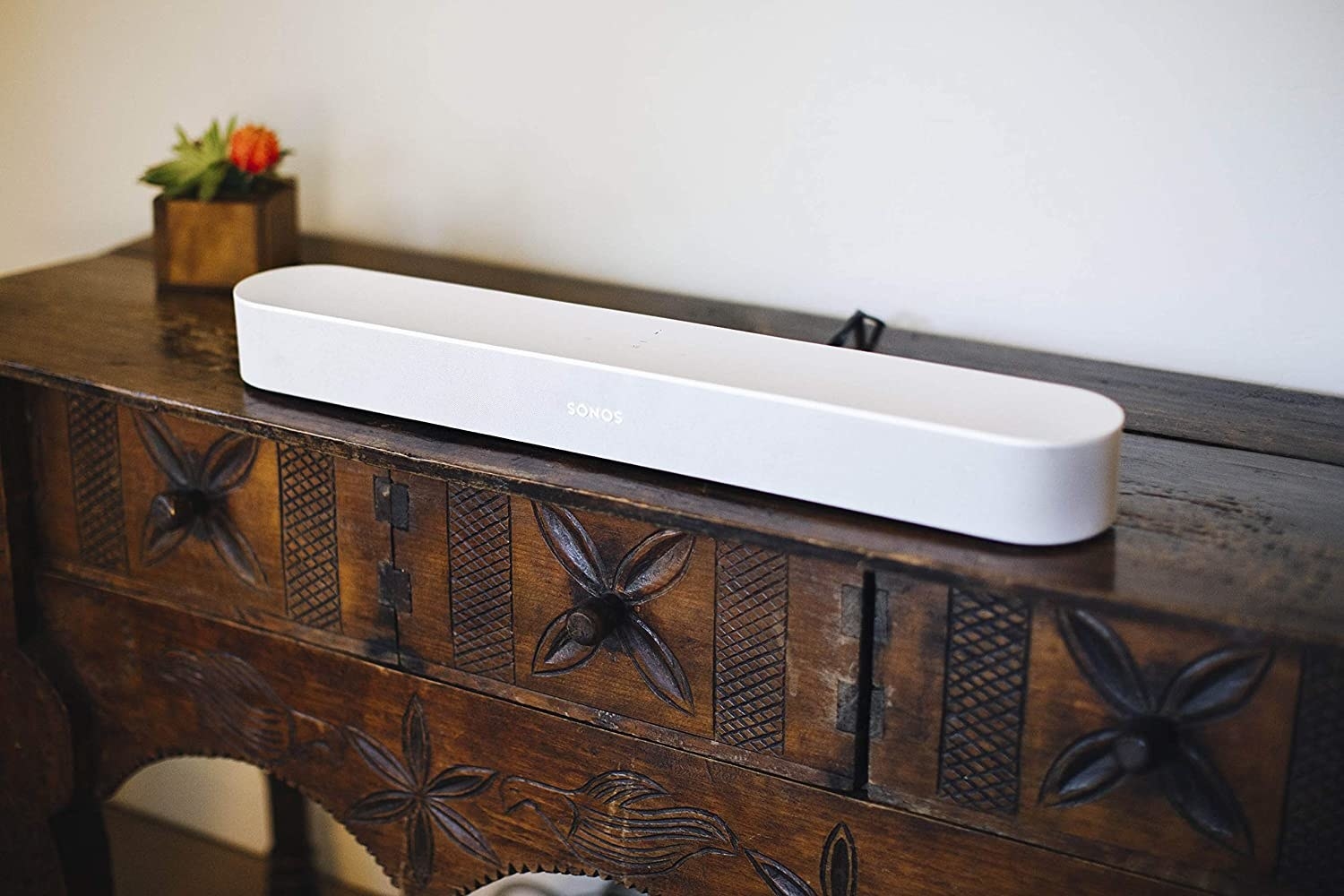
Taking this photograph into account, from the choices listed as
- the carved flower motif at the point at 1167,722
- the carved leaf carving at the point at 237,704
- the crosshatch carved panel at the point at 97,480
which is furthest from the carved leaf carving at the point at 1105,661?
the crosshatch carved panel at the point at 97,480

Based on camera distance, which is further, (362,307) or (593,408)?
(362,307)

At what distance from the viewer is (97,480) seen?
3.47ft

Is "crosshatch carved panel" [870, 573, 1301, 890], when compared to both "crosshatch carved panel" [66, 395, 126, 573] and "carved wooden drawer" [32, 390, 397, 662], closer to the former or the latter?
"carved wooden drawer" [32, 390, 397, 662]

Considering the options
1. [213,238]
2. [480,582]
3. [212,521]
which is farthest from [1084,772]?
[213,238]

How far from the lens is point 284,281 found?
102cm

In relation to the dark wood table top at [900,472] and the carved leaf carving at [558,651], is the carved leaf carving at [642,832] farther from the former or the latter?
the dark wood table top at [900,472]

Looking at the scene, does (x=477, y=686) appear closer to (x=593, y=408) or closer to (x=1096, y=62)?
(x=593, y=408)

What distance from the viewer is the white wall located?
99 cm

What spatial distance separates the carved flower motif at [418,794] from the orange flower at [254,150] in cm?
51

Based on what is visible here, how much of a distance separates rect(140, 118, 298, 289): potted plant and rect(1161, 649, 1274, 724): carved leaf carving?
836mm

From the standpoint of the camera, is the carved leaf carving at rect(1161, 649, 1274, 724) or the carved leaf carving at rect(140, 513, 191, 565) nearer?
the carved leaf carving at rect(1161, 649, 1274, 724)

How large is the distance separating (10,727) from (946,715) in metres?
0.77

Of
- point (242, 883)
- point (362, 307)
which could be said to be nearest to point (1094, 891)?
point (362, 307)

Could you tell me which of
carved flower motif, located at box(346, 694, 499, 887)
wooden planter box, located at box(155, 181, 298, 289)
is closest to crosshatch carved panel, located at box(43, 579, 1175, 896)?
carved flower motif, located at box(346, 694, 499, 887)
